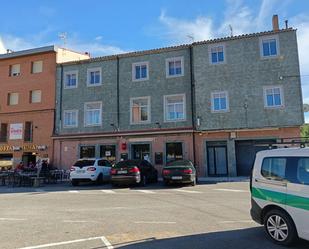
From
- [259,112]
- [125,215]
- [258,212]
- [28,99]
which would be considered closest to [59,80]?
[28,99]

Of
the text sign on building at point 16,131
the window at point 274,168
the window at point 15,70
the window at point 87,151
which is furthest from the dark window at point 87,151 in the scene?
the window at point 274,168

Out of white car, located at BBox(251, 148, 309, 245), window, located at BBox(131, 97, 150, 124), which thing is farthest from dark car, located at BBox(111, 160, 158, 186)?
white car, located at BBox(251, 148, 309, 245)

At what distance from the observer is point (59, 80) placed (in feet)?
95.1

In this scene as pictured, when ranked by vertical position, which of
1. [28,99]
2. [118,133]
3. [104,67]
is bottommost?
[118,133]

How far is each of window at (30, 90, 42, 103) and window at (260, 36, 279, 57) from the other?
18713mm

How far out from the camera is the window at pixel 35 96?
29.7 metres

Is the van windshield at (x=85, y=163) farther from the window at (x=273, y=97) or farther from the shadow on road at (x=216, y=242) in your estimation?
the shadow on road at (x=216, y=242)

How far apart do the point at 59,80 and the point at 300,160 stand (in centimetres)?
2551

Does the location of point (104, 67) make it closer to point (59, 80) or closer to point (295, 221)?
point (59, 80)

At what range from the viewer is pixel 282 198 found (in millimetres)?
6449

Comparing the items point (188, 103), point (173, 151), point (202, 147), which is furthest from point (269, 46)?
point (173, 151)

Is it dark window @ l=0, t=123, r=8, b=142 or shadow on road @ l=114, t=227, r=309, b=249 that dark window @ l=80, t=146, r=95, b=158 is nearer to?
dark window @ l=0, t=123, r=8, b=142

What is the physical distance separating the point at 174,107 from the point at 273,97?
22.9 ft

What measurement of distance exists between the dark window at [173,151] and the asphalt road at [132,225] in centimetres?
1153
